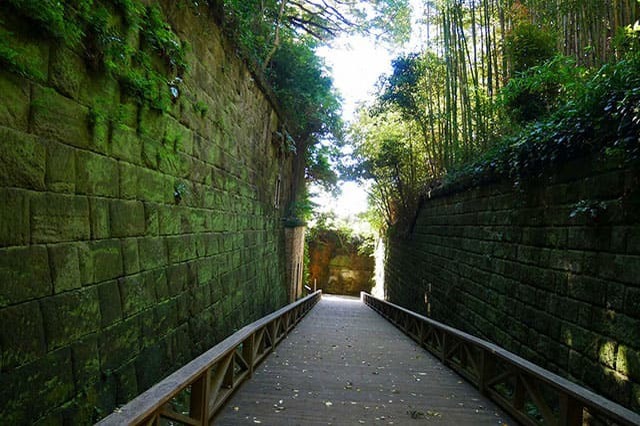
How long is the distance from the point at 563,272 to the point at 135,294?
342cm

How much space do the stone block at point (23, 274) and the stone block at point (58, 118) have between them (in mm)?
581

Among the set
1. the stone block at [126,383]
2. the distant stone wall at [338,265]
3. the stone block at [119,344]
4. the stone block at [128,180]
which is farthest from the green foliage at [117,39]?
the distant stone wall at [338,265]

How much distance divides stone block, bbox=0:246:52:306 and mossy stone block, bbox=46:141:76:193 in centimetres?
33

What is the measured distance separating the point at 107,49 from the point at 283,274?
8.24 metres

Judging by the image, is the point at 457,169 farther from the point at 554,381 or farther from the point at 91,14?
the point at 91,14

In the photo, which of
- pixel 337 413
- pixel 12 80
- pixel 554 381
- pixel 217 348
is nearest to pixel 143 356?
pixel 217 348

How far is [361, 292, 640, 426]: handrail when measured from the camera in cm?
229

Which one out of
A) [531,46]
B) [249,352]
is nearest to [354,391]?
[249,352]

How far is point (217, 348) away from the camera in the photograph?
3.12 metres

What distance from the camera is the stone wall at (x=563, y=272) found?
2.71 meters

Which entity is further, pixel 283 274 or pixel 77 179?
pixel 283 274

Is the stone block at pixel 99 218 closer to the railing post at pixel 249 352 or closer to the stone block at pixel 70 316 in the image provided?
the stone block at pixel 70 316

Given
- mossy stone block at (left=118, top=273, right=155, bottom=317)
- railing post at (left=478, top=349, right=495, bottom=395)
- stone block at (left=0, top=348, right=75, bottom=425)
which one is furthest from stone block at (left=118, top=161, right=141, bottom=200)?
railing post at (left=478, top=349, right=495, bottom=395)

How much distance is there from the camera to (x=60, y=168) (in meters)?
2.13
